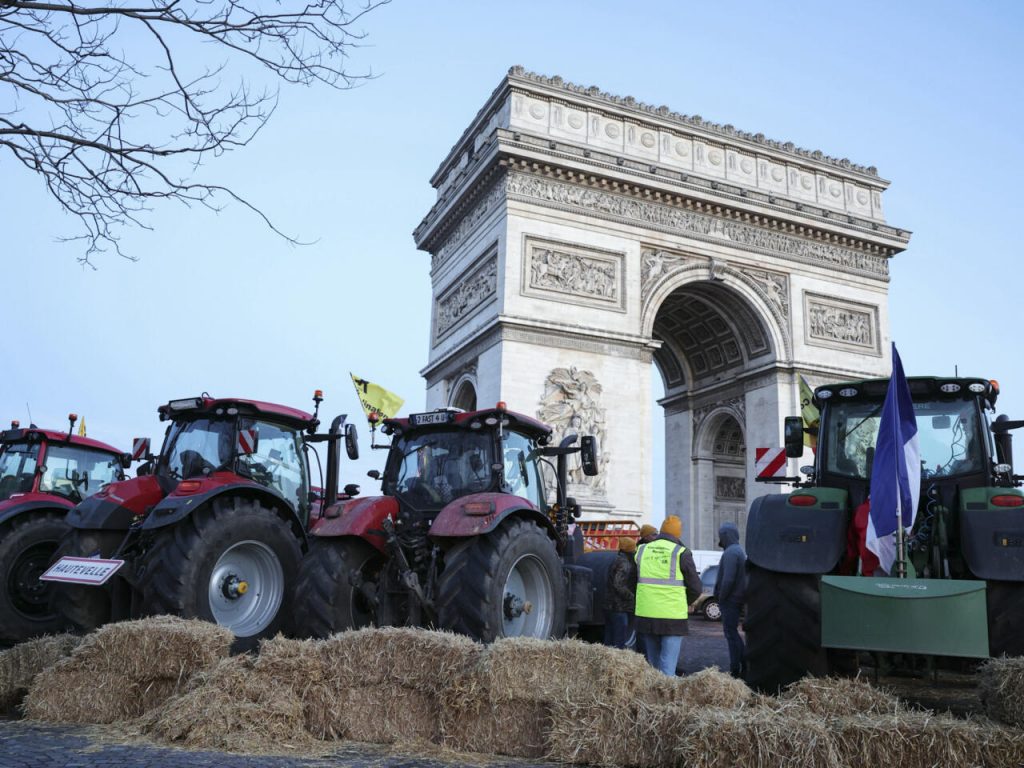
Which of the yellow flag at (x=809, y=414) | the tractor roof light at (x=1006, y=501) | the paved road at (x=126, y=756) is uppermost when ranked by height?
the yellow flag at (x=809, y=414)

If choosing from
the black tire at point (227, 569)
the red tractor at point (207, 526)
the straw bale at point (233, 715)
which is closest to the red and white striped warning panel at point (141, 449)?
the red tractor at point (207, 526)

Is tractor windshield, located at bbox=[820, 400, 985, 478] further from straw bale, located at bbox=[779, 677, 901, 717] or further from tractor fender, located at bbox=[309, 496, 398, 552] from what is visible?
Answer: tractor fender, located at bbox=[309, 496, 398, 552]

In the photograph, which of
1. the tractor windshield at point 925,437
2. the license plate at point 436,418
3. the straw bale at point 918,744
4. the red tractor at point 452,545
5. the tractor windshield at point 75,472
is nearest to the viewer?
the straw bale at point 918,744

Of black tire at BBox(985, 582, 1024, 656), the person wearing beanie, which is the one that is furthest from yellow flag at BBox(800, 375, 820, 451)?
black tire at BBox(985, 582, 1024, 656)

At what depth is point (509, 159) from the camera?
2178cm

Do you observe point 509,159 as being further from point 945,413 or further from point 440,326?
point 945,413

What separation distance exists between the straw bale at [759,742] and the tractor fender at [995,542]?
6.12 feet

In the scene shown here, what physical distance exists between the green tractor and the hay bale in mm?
4453

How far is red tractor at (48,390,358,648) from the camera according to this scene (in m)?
6.23

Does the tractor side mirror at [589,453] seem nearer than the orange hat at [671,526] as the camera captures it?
No

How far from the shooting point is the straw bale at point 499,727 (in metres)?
4.33

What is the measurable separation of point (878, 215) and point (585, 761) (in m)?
27.7

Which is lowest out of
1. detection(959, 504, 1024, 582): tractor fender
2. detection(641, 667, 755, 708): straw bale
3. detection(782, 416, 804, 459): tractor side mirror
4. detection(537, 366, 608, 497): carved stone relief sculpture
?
detection(641, 667, 755, 708): straw bale

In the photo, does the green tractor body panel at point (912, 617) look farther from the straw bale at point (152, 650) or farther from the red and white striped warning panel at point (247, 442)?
the red and white striped warning panel at point (247, 442)
